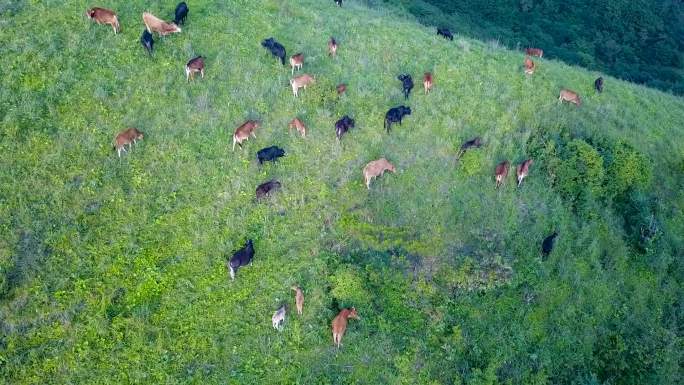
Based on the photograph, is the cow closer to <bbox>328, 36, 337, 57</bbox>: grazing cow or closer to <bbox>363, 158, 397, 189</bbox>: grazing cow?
<bbox>328, 36, 337, 57</bbox>: grazing cow

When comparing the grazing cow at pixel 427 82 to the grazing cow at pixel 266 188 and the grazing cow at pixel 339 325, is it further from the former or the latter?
the grazing cow at pixel 339 325

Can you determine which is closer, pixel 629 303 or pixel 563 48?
pixel 629 303

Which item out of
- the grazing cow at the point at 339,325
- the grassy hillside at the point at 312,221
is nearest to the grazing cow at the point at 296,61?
the grassy hillside at the point at 312,221

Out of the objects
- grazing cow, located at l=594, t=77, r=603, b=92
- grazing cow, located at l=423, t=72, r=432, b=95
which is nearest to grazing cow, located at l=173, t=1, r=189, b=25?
grazing cow, located at l=423, t=72, r=432, b=95

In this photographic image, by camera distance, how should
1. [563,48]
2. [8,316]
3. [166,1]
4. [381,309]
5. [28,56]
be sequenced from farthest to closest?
[563,48] < [166,1] < [28,56] < [381,309] < [8,316]

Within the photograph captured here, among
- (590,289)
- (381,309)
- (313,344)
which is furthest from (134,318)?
(590,289)

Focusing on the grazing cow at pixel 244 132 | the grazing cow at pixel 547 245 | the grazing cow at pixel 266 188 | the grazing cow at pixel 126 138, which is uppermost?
the grazing cow at pixel 244 132

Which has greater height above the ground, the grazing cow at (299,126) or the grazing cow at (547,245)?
the grazing cow at (299,126)

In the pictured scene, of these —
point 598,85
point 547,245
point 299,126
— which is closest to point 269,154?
point 299,126

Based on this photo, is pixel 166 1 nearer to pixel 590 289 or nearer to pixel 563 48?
pixel 590 289
